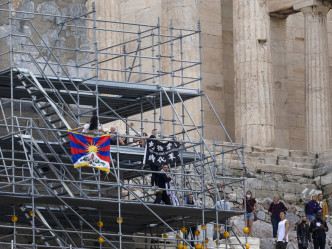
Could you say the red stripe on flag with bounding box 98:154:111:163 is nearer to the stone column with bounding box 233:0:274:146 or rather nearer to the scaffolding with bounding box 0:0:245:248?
the scaffolding with bounding box 0:0:245:248

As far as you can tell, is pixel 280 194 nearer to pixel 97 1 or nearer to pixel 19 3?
pixel 97 1

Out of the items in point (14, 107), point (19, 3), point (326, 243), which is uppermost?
point (19, 3)

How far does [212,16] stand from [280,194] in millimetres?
14053

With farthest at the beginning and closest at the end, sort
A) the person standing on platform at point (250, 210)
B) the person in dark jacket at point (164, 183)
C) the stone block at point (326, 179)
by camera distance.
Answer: the stone block at point (326, 179) → the person standing on platform at point (250, 210) → the person in dark jacket at point (164, 183)

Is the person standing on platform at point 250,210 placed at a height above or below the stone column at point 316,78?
below

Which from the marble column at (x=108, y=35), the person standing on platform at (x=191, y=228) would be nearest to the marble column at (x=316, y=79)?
the marble column at (x=108, y=35)

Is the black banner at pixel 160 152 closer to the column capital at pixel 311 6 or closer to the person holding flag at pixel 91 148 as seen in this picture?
the person holding flag at pixel 91 148

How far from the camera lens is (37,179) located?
32.8 m

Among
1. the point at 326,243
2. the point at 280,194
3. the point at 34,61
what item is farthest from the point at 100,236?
the point at 280,194

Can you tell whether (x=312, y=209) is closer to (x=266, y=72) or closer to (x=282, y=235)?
(x=282, y=235)

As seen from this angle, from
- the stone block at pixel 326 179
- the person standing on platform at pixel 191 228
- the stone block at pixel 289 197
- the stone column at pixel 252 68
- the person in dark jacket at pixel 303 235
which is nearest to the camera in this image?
the person standing on platform at pixel 191 228

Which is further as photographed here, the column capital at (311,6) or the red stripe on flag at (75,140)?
the column capital at (311,6)

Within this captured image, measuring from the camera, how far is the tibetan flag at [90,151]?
33844mm

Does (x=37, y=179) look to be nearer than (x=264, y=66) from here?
Yes
